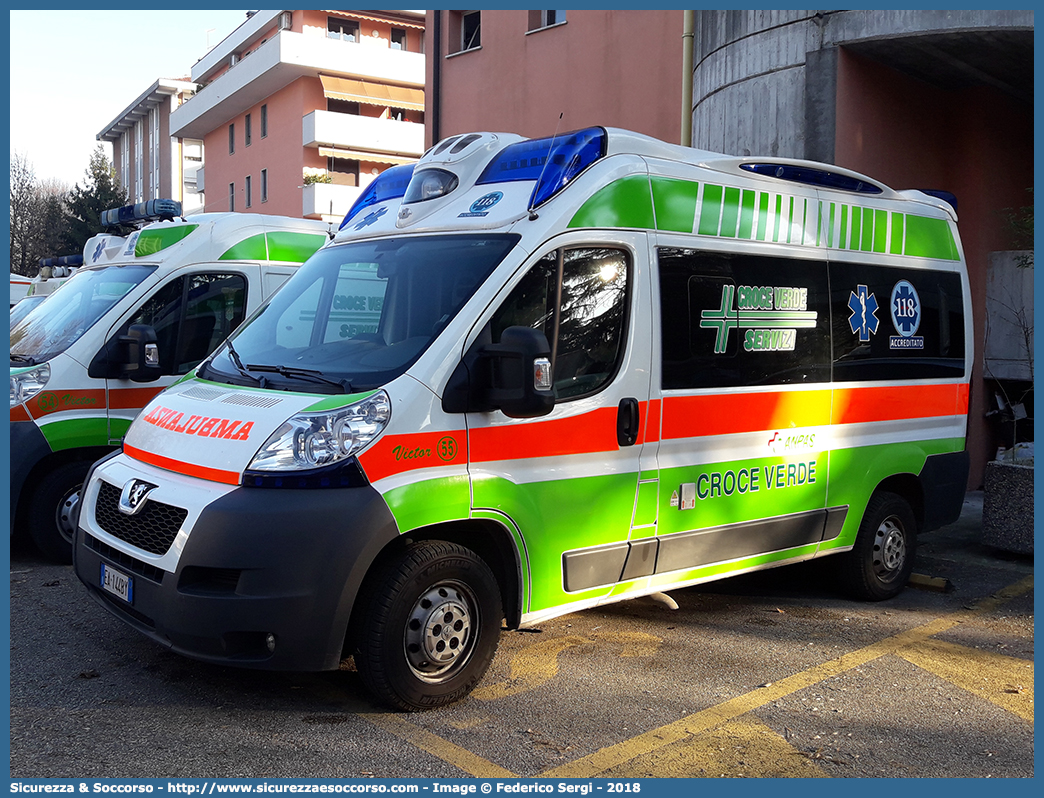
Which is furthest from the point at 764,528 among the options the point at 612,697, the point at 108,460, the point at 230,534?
the point at 108,460

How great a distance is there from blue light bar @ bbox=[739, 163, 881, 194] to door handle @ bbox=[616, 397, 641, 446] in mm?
1661

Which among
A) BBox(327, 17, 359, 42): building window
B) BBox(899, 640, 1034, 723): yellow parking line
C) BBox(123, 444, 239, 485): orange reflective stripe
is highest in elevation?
BBox(327, 17, 359, 42): building window

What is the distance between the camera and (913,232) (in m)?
6.55

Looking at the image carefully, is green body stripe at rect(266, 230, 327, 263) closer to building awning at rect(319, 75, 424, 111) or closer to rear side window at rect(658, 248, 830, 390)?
rear side window at rect(658, 248, 830, 390)

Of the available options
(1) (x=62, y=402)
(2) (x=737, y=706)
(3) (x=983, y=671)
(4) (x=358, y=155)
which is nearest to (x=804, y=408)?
(3) (x=983, y=671)

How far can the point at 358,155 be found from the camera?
113 ft

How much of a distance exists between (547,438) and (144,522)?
175cm

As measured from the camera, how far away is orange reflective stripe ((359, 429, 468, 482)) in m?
4.02

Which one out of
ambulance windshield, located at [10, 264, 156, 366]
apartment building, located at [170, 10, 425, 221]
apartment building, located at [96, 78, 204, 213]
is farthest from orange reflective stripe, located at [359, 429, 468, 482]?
apartment building, located at [96, 78, 204, 213]

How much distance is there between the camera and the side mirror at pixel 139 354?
Answer: 22.1 ft

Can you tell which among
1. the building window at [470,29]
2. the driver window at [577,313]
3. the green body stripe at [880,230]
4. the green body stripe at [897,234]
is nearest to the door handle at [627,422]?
the driver window at [577,313]

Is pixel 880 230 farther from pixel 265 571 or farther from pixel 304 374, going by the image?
pixel 265 571

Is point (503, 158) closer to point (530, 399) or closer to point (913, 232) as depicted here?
point (530, 399)

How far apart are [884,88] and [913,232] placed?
3.14 meters
